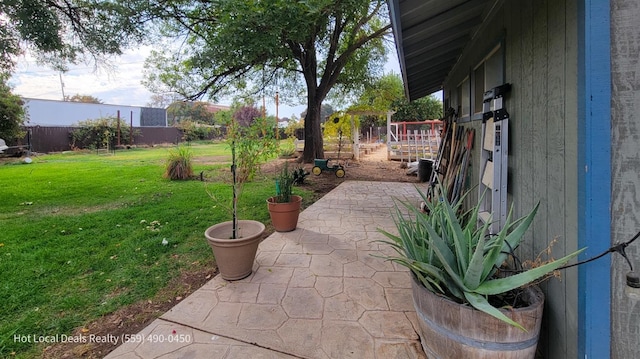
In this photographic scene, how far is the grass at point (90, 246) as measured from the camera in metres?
2.27

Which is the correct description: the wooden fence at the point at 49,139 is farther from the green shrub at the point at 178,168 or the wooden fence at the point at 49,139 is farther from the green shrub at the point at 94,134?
the green shrub at the point at 178,168

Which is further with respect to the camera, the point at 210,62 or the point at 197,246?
the point at 210,62

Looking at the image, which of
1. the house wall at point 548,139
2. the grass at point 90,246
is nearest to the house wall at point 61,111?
the grass at point 90,246

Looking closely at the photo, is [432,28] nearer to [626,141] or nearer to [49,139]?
[626,141]

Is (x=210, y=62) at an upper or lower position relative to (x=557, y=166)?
upper

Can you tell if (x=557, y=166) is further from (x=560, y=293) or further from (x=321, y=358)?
(x=321, y=358)

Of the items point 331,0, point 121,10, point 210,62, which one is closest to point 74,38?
point 121,10

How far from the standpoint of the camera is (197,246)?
11.6 ft

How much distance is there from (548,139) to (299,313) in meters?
1.90

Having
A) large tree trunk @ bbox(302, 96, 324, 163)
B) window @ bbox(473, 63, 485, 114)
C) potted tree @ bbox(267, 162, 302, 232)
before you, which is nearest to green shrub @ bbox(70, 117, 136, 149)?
large tree trunk @ bbox(302, 96, 324, 163)

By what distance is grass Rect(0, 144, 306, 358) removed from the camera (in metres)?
2.27

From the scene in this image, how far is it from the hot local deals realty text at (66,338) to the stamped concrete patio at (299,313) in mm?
172

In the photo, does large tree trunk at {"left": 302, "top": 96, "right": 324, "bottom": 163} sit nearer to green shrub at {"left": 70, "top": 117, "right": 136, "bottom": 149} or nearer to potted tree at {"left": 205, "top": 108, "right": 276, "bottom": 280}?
potted tree at {"left": 205, "top": 108, "right": 276, "bottom": 280}

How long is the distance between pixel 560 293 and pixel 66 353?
9.12 feet
